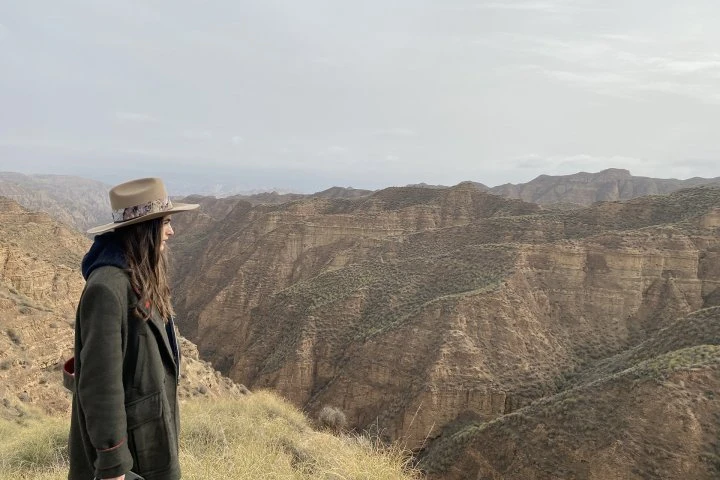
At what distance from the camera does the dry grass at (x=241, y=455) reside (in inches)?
192

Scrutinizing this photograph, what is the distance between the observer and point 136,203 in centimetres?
271

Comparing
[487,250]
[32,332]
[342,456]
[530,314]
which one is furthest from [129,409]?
[487,250]

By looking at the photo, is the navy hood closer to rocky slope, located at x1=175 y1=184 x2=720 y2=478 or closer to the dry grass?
the dry grass

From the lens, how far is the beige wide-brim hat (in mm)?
2670

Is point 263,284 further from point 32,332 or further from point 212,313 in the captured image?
point 32,332

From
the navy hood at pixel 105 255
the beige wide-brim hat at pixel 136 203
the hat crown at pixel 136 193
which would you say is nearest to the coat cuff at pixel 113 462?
the navy hood at pixel 105 255

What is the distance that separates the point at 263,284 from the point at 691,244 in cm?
3099

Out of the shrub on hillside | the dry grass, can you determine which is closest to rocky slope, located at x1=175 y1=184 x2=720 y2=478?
the shrub on hillside

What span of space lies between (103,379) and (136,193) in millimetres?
975

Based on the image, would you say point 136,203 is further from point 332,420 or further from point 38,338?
point 332,420

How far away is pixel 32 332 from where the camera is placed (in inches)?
578

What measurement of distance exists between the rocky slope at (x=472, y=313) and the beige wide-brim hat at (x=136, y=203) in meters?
16.5

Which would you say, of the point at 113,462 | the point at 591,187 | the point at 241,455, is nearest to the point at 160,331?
the point at 113,462

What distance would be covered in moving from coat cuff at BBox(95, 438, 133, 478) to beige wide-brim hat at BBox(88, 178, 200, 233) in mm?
1111
